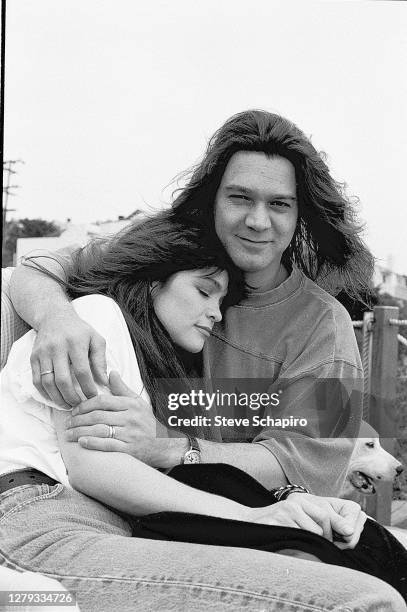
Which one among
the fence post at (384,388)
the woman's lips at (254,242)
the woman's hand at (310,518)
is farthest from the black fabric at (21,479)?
the fence post at (384,388)

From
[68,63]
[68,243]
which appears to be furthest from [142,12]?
[68,243]

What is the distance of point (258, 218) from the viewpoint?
1979 millimetres

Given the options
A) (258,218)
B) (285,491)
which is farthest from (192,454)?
(258,218)

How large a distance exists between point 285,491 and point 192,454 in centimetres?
24

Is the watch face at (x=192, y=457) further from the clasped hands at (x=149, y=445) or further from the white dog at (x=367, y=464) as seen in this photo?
the white dog at (x=367, y=464)

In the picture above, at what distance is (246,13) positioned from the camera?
6.63 feet

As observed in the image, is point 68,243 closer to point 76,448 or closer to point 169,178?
point 169,178

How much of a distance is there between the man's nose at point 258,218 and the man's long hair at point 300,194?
9 centimetres

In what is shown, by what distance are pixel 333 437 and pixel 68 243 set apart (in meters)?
0.83

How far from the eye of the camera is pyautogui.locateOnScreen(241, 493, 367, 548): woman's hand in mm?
1831

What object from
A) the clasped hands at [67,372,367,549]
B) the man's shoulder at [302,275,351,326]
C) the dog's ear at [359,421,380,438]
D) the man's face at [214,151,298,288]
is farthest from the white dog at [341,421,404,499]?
the man's face at [214,151,298,288]

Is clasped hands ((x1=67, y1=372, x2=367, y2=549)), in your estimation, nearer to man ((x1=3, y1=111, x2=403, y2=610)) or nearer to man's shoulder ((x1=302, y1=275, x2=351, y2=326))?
man ((x1=3, y1=111, x2=403, y2=610))

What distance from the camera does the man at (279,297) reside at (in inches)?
78.0

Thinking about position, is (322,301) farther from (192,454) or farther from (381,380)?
(192,454)
